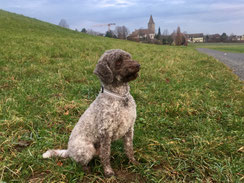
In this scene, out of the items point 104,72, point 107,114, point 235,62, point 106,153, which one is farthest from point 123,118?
point 235,62

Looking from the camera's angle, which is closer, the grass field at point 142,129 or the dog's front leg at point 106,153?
the dog's front leg at point 106,153

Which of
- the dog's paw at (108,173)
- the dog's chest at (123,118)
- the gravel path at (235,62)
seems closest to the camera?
the dog's chest at (123,118)

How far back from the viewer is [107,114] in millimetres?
2611

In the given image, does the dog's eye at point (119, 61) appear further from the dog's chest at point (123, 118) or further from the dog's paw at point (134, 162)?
the dog's paw at point (134, 162)

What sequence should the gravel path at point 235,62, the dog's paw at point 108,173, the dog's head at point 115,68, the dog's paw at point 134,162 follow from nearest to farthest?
the dog's head at point 115,68 < the dog's paw at point 108,173 < the dog's paw at point 134,162 < the gravel path at point 235,62

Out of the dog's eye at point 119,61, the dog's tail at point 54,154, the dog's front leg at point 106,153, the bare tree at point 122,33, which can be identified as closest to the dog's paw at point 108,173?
the dog's front leg at point 106,153

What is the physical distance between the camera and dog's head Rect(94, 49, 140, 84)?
2.47 meters

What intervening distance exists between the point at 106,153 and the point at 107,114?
0.54 m

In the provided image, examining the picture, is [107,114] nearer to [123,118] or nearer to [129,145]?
[123,118]

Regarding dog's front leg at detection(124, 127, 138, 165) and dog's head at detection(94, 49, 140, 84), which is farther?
dog's front leg at detection(124, 127, 138, 165)

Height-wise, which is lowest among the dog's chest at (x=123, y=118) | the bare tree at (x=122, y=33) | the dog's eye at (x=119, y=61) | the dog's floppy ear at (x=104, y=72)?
the dog's chest at (x=123, y=118)

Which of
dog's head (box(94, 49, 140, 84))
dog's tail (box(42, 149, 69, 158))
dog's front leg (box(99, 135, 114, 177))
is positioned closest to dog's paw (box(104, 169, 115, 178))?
dog's front leg (box(99, 135, 114, 177))

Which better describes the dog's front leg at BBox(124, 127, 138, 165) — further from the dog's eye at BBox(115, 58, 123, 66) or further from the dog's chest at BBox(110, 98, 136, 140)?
the dog's eye at BBox(115, 58, 123, 66)

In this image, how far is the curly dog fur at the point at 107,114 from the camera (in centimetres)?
251
